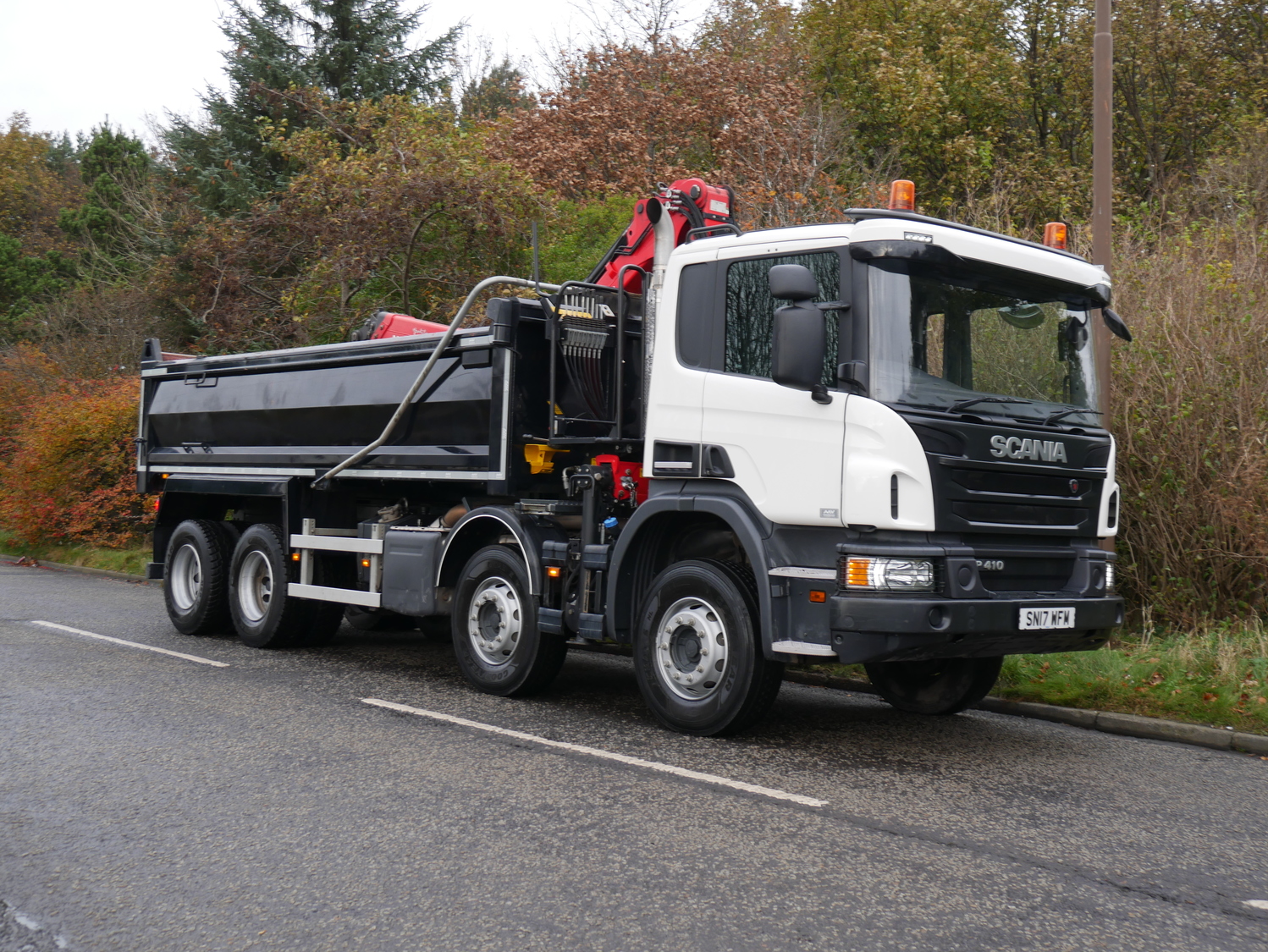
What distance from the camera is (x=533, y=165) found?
873 inches

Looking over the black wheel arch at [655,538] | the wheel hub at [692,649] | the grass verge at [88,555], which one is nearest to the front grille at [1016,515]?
the black wheel arch at [655,538]

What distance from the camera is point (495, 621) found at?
800 cm

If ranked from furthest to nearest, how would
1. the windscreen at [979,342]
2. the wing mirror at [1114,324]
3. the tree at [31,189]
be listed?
the tree at [31,189] → the wing mirror at [1114,324] → the windscreen at [979,342]

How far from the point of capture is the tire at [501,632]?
765 cm

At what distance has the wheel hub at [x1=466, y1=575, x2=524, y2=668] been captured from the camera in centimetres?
778

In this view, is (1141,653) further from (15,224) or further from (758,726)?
(15,224)

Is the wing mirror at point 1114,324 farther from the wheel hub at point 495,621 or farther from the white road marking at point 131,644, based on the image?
the white road marking at point 131,644

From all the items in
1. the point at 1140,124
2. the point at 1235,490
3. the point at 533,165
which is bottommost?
the point at 1235,490

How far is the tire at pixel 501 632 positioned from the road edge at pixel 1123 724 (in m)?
2.32

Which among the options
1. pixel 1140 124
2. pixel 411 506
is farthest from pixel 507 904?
pixel 1140 124

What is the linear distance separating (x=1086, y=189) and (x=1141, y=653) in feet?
55.8

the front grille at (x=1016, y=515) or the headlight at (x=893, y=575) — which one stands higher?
the front grille at (x=1016, y=515)

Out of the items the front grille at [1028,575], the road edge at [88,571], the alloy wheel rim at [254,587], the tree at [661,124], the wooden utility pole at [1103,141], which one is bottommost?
the road edge at [88,571]

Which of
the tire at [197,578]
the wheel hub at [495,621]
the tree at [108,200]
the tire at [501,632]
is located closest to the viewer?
the tire at [501,632]
